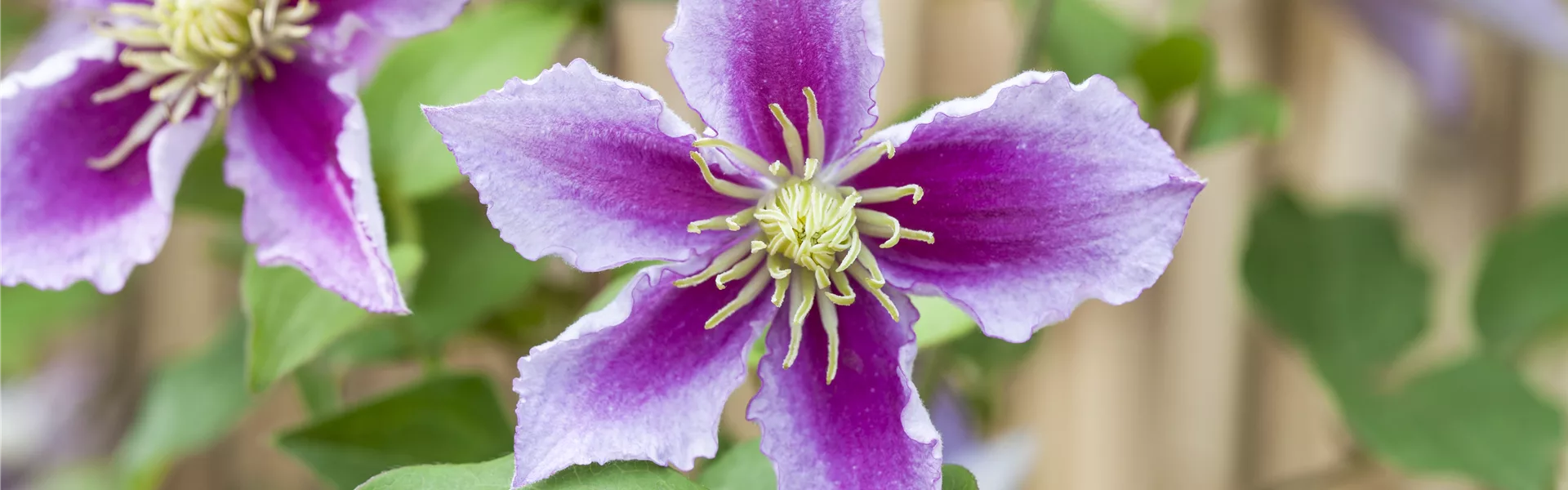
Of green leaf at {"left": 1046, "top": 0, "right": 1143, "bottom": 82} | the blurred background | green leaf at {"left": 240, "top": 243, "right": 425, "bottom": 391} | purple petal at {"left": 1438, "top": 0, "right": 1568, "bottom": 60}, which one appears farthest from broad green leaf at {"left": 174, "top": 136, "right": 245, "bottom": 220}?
purple petal at {"left": 1438, "top": 0, "right": 1568, "bottom": 60}

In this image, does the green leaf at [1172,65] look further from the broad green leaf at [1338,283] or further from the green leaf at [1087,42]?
the broad green leaf at [1338,283]

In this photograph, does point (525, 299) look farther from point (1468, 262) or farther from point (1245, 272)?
point (1468, 262)

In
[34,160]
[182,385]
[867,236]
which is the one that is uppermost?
[867,236]

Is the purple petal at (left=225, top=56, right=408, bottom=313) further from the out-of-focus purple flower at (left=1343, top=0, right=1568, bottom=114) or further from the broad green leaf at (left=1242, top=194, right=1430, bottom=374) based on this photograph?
the out-of-focus purple flower at (left=1343, top=0, right=1568, bottom=114)

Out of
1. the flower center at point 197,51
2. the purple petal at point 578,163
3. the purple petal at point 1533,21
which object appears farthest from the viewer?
the purple petal at point 1533,21

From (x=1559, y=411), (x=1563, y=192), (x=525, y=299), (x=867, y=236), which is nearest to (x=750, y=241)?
(x=867, y=236)

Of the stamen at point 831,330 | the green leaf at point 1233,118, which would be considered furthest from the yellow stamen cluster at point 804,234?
the green leaf at point 1233,118
